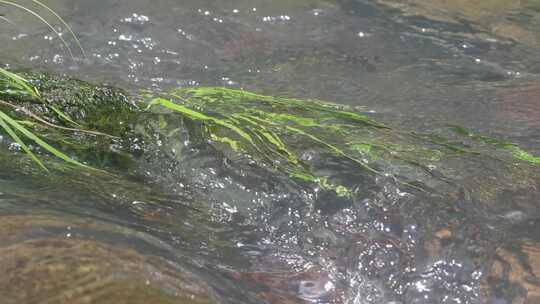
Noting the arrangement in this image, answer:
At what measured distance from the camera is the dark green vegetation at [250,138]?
2664 mm

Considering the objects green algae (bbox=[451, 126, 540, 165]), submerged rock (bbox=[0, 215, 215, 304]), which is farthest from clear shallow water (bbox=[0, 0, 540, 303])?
green algae (bbox=[451, 126, 540, 165])

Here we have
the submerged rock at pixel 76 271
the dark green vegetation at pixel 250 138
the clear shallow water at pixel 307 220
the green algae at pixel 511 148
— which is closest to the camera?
the submerged rock at pixel 76 271

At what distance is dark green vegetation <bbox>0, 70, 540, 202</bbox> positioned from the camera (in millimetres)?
2664

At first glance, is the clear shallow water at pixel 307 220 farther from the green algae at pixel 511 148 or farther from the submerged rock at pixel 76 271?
the green algae at pixel 511 148

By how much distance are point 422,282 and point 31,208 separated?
1.32 metres

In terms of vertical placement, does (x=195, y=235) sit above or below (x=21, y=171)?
below

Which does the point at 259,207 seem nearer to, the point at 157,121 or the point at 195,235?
the point at 195,235

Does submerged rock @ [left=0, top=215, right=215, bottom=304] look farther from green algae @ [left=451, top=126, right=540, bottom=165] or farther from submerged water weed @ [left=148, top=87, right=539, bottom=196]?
green algae @ [left=451, top=126, right=540, bottom=165]

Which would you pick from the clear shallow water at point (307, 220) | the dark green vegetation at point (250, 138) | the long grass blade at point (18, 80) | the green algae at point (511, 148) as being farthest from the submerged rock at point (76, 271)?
the green algae at point (511, 148)

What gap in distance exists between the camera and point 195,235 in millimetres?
2463

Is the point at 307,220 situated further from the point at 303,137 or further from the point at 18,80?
the point at 18,80

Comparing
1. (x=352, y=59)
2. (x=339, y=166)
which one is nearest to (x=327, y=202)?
(x=339, y=166)

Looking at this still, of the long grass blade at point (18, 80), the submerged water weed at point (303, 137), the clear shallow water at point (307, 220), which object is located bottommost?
the clear shallow water at point (307, 220)

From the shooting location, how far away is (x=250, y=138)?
9.10 feet
